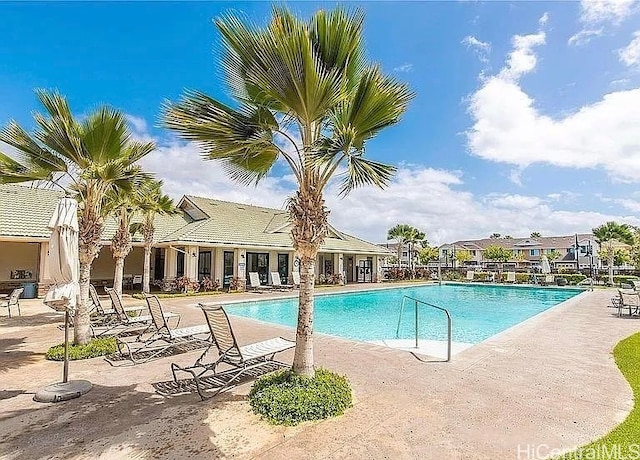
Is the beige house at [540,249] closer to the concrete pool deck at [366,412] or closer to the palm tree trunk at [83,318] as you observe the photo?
the concrete pool deck at [366,412]

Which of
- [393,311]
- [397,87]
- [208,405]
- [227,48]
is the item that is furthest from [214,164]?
[393,311]

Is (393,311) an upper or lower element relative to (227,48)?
lower

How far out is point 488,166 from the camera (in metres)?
22.4

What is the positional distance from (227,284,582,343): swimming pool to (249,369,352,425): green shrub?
7283 mm

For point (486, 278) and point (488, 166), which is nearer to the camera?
point (488, 166)

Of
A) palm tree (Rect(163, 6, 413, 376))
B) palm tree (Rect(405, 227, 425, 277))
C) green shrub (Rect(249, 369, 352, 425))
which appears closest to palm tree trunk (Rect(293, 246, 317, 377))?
palm tree (Rect(163, 6, 413, 376))

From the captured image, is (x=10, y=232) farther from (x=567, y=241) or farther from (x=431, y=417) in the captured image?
(x=567, y=241)

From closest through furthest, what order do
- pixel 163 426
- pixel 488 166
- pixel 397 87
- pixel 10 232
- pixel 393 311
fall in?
pixel 163 426 → pixel 397 87 → pixel 10 232 → pixel 393 311 → pixel 488 166

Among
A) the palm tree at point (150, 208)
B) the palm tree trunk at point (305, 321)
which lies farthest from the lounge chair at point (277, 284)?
the palm tree trunk at point (305, 321)

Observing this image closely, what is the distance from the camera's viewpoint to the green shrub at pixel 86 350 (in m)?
7.65

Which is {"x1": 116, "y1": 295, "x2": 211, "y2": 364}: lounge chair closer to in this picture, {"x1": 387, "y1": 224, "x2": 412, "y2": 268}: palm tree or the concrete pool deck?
the concrete pool deck

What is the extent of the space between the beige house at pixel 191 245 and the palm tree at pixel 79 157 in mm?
10391

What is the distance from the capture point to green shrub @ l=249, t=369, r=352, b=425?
15.7 ft

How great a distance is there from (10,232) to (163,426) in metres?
18.3
